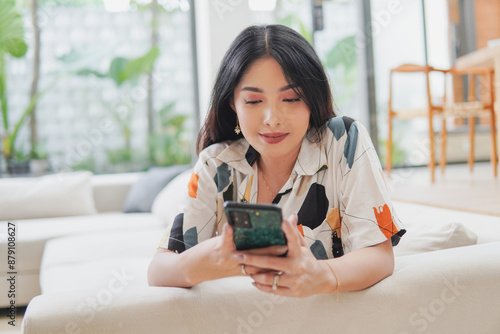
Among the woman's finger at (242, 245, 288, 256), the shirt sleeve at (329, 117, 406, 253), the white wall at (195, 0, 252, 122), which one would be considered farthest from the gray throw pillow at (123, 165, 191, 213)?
the woman's finger at (242, 245, 288, 256)

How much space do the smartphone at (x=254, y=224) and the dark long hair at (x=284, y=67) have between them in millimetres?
414

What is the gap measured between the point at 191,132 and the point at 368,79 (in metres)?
1.98

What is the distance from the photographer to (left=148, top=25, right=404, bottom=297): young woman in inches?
38.7

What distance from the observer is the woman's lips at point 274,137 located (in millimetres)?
1092

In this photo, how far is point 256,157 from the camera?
124cm

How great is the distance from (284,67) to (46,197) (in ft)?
8.71

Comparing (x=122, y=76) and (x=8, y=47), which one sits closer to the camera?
(x=8, y=47)

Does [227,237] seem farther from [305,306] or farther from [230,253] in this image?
[305,306]

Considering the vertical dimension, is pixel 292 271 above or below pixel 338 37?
below

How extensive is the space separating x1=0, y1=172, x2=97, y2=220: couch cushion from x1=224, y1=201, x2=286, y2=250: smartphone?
2.77 meters

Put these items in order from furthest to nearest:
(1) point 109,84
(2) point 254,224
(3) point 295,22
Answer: (3) point 295,22 < (1) point 109,84 < (2) point 254,224

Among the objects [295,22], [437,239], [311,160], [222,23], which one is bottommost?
[437,239]

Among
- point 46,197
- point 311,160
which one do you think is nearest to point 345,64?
point 46,197

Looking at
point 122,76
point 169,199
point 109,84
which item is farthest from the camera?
point 109,84
